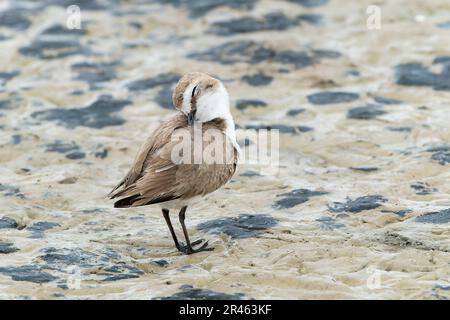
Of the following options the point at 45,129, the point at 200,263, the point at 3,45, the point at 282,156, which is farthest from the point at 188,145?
the point at 3,45

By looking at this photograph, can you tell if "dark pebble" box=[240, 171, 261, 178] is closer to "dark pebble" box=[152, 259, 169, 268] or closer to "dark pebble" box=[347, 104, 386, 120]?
"dark pebble" box=[347, 104, 386, 120]

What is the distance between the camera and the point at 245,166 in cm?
968

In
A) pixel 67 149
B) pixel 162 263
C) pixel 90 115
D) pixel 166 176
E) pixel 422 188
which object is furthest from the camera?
pixel 90 115

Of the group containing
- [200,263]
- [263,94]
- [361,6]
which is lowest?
[200,263]

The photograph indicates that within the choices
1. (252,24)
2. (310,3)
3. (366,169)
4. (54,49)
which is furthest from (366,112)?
(54,49)

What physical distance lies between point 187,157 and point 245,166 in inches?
99.2

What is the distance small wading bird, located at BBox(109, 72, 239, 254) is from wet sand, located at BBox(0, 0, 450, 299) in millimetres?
560

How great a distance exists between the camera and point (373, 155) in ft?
32.1

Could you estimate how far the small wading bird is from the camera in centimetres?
712

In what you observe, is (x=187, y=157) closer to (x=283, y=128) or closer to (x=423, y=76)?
(x=283, y=128)

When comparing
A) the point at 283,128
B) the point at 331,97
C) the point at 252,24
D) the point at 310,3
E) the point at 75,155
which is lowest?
the point at 75,155

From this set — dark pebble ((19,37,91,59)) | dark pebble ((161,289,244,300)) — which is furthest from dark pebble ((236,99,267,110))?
dark pebble ((161,289,244,300))

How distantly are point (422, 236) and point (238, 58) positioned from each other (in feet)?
18.9

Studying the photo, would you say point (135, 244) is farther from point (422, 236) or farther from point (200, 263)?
point (422, 236)
